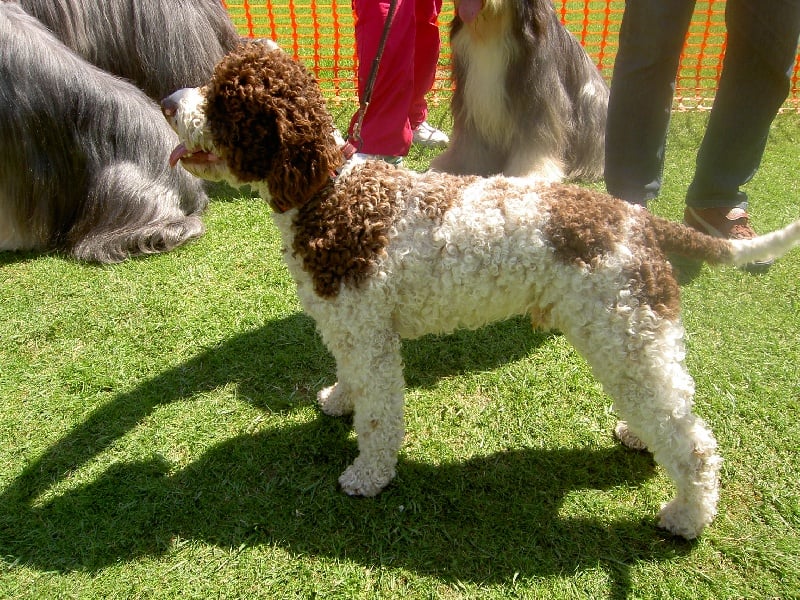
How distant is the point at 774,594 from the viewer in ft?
6.86

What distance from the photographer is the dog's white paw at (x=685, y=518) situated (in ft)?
7.17

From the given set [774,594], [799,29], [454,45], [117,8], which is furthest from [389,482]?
[117,8]

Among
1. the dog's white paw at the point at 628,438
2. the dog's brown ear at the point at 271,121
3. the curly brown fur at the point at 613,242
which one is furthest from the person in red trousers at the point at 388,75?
the dog's white paw at the point at 628,438

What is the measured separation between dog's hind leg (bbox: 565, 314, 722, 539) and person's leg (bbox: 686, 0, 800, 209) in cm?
206

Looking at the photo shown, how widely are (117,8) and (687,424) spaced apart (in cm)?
440

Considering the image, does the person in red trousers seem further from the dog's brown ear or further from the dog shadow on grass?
the dog shadow on grass

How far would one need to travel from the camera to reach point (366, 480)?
2.44 meters

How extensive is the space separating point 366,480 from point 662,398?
3.95 ft

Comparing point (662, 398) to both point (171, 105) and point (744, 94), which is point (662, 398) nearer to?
point (171, 105)

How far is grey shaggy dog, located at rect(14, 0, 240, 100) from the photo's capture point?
3986 millimetres

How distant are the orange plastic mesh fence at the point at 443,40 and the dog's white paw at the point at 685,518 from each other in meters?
3.93

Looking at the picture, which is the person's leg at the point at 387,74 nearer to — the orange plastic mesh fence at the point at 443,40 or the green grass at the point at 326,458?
the green grass at the point at 326,458

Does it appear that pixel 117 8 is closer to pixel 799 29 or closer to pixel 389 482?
pixel 389 482

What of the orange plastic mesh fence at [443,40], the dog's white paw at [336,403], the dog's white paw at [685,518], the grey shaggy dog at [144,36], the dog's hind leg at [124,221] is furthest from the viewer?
the orange plastic mesh fence at [443,40]
